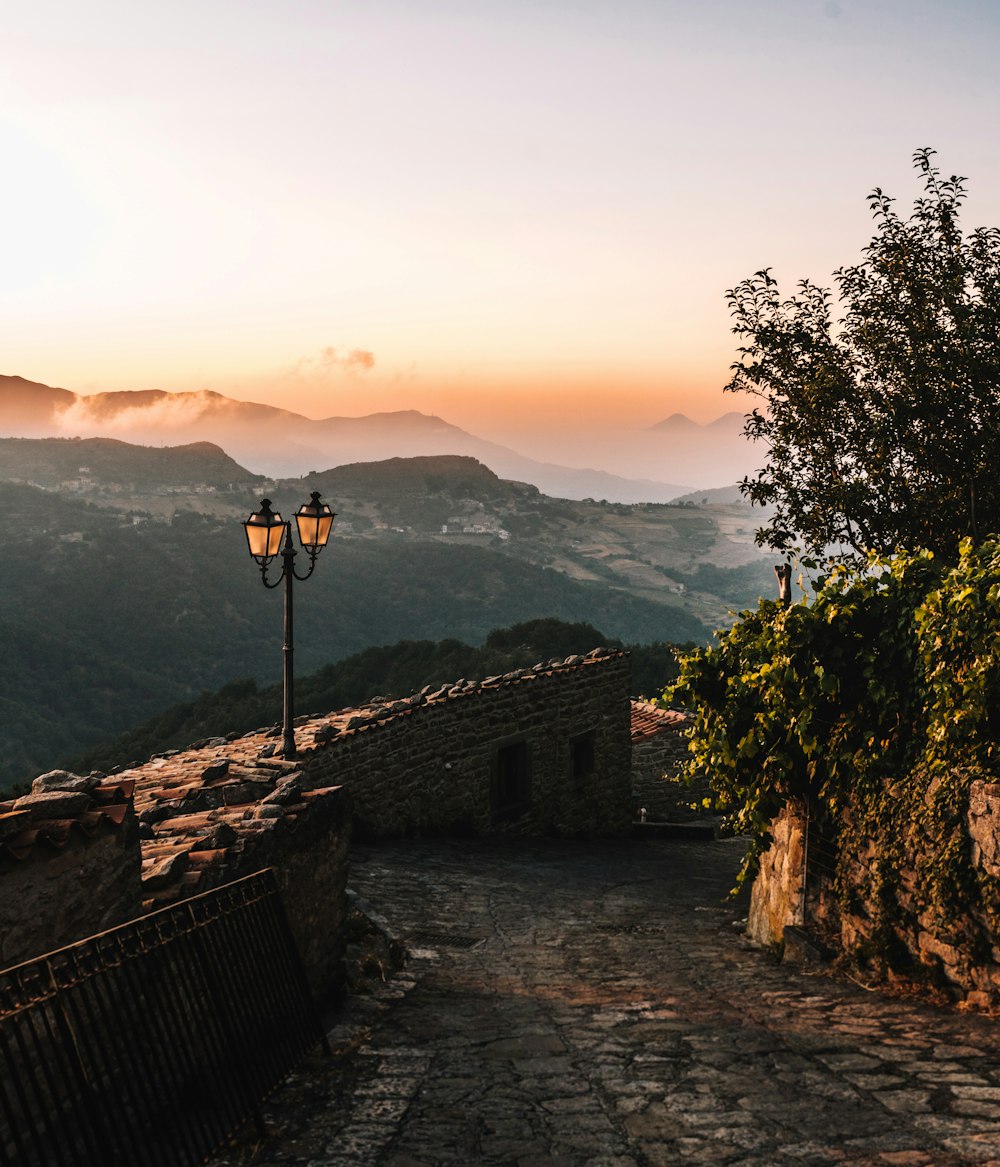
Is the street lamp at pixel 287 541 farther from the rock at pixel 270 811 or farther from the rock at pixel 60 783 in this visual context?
the rock at pixel 60 783

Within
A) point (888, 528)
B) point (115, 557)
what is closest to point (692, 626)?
point (115, 557)

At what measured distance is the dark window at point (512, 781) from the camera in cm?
1531

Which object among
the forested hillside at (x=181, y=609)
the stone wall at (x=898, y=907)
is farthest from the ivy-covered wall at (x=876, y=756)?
the forested hillside at (x=181, y=609)

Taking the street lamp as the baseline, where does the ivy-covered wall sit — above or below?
below

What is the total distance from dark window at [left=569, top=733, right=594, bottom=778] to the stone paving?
8620 mm

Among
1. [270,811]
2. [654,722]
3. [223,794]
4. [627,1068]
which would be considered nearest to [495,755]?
[223,794]

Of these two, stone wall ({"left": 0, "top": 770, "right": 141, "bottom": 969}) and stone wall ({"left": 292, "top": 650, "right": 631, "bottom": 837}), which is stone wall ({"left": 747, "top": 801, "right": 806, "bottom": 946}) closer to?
stone wall ({"left": 292, "top": 650, "right": 631, "bottom": 837})

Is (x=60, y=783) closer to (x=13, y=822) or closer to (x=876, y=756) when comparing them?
(x=13, y=822)

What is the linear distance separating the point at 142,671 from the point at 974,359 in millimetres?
61233

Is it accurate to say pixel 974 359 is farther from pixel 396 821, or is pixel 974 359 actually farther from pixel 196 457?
pixel 196 457

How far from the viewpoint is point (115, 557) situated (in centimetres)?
8562

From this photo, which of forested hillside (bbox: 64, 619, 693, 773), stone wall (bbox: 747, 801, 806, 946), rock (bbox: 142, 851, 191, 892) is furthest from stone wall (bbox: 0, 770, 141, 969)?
forested hillside (bbox: 64, 619, 693, 773)

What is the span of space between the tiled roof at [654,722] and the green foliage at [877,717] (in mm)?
14839

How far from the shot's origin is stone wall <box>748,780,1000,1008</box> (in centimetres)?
598
